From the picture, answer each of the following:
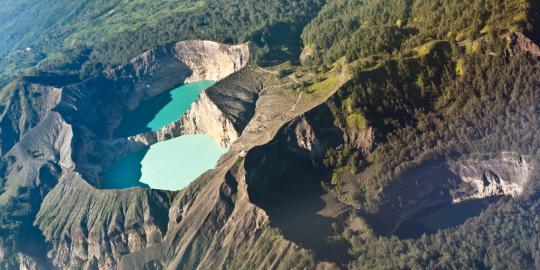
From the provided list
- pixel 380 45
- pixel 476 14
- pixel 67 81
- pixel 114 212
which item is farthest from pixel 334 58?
pixel 67 81

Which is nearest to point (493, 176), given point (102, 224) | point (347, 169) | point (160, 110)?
point (347, 169)

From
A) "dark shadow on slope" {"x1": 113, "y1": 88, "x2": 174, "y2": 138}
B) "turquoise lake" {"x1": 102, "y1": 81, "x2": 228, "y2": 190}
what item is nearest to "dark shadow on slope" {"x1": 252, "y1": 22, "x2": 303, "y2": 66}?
"turquoise lake" {"x1": 102, "y1": 81, "x2": 228, "y2": 190}

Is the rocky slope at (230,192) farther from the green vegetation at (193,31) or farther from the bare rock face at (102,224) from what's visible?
the green vegetation at (193,31)

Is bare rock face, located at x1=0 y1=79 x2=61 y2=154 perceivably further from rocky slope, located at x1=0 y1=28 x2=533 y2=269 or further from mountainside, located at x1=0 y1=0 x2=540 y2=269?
mountainside, located at x1=0 y1=0 x2=540 y2=269

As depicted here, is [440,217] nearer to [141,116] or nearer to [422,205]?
[422,205]

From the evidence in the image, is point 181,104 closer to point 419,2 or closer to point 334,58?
point 334,58

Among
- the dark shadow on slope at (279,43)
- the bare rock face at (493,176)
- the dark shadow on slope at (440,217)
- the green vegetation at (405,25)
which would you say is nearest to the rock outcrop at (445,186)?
the bare rock face at (493,176)

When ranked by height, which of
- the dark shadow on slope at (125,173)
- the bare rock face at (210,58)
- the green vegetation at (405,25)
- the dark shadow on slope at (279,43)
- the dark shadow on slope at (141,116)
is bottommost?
the dark shadow on slope at (141,116)
